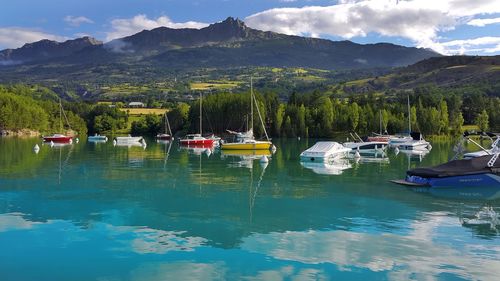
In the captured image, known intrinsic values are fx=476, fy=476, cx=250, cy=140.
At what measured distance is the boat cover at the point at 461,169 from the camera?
3425 centimetres

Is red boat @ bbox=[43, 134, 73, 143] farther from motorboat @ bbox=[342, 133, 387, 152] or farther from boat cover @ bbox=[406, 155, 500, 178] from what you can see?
boat cover @ bbox=[406, 155, 500, 178]

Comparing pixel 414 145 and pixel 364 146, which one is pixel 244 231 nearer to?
pixel 364 146

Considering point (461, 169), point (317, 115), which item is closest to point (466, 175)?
point (461, 169)

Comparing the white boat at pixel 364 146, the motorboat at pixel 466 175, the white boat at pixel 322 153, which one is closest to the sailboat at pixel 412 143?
the white boat at pixel 364 146

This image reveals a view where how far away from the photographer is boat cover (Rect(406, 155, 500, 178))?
34.2 m

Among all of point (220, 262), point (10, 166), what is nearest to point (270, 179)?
point (220, 262)

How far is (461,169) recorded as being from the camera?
114ft

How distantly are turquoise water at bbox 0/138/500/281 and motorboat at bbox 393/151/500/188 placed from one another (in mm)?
1505

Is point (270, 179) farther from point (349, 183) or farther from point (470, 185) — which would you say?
point (470, 185)

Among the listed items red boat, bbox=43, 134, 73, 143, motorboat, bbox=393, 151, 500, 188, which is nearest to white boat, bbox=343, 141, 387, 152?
motorboat, bbox=393, 151, 500, 188

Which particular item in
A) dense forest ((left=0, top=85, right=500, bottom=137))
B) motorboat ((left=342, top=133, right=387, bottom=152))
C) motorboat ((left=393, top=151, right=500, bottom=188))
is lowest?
motorboat ((left=393, top=151, right=500, bottom=188))

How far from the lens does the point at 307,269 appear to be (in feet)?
52.0

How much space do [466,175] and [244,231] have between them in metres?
20.5

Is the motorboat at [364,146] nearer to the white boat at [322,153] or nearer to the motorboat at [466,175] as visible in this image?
the white boat at [322,153]
